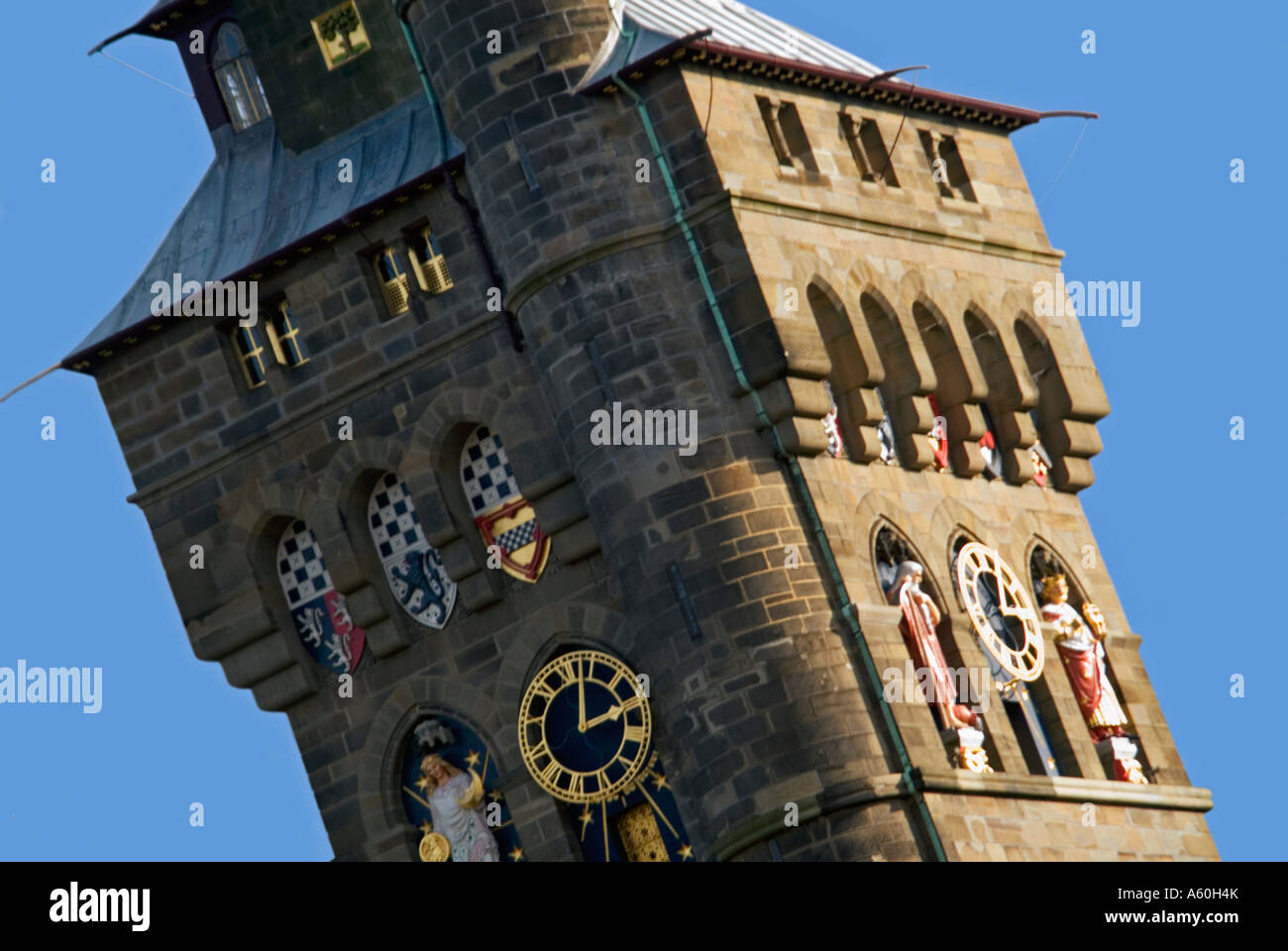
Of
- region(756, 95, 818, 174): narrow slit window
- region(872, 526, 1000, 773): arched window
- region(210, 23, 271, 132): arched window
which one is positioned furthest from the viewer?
region(210, 23, 271, 132): arched window

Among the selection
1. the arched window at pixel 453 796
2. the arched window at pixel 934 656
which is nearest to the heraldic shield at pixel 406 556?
the arched window at pixel 453 796

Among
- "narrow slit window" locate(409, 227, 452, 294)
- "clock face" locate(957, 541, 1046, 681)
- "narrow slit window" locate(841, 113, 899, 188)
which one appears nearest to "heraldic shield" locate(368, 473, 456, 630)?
"narrow slit window" locate(409, 227, 452, 294)

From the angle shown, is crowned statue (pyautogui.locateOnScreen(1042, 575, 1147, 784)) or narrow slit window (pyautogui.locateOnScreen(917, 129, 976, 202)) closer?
crowned statue (pyautogui.locateOnScreen(1042, 575, 1147, 784))

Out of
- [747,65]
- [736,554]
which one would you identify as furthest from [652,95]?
[736,554]

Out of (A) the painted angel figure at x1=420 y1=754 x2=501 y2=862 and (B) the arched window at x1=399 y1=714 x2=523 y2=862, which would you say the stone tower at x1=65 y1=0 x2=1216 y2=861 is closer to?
(B) the arched window at x1=399 y1=714 x2=523 y2=862

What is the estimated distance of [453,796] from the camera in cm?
6706

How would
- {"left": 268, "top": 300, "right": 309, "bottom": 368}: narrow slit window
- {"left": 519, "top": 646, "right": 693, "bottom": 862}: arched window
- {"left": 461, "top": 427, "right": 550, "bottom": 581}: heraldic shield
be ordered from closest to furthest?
{"left": 519, "top": 646, "right": 693, "bottom": 862}: arched window → {"left": 461, "top": 427, "right": 550, "bottom": 581}: heraldic shield → {"left": 268, "top": 300, "right": 309, "bottom": 368}: narrow slit window

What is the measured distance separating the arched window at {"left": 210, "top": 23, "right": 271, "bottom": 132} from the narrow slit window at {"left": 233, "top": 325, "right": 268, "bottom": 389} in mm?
3537

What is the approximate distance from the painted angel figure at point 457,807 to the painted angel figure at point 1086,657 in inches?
302

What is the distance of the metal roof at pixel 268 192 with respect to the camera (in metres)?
67.3

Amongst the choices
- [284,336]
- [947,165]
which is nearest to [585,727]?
[284,336]

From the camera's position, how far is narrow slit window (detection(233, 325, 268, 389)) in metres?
68.3
